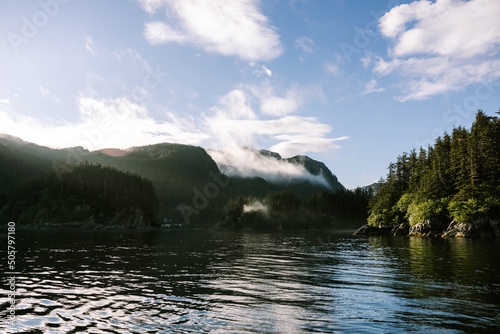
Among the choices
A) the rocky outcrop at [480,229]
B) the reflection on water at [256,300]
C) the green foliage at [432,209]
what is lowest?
the reflection on water at [256,300]

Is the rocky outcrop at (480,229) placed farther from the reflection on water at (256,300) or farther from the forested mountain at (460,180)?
the reflection on water at (256,300)

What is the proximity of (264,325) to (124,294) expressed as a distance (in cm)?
990

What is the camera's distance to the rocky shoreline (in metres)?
85.9

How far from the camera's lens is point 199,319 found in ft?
46.0

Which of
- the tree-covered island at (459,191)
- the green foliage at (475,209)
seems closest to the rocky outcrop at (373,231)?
the tree-covered island at (459,191)

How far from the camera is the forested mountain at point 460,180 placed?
8831 centimetres

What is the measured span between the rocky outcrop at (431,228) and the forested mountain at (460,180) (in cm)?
167

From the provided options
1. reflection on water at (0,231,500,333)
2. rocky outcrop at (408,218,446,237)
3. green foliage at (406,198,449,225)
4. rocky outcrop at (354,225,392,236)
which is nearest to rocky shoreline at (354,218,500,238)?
rocky outcrop at (408,218,446,237)

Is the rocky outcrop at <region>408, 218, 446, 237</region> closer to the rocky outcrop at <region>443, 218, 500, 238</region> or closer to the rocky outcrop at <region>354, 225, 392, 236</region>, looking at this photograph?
the rocky outcrop at <region>443, 218, 500, 238</region>

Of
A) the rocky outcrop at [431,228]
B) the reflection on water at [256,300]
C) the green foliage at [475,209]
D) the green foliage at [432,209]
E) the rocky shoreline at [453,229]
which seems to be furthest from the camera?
the green foliage at [432,209]

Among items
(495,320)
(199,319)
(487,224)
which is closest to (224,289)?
(199,319)

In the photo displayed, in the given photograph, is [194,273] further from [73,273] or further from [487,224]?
[487,224]

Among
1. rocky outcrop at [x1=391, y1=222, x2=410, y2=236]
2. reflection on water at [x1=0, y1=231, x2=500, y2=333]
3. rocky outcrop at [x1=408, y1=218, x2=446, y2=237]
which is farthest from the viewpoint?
rocky outcrop at [x1=391, y1=222, x2=410, y2=236]

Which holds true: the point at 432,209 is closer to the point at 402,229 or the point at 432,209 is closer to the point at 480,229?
the point at 480,229
